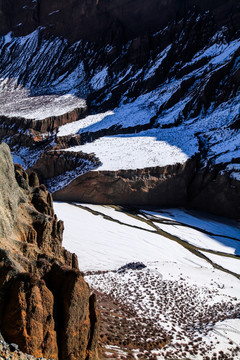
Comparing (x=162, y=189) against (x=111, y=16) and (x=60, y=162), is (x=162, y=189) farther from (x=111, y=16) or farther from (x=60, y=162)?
(x=111, y=16)

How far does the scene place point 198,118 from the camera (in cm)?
3909

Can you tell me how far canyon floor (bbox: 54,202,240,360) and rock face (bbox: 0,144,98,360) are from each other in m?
1.65

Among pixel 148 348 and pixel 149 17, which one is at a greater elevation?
pixel 149 17

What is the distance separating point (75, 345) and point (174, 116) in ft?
122

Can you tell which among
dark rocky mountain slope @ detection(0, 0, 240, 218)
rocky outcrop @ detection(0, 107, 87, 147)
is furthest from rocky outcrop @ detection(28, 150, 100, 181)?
rocky outcrop @ detection(0, 107, 87, 147)

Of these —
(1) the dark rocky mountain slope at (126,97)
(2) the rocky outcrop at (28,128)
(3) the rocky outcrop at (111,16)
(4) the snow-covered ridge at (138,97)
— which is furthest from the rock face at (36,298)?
(3) the rocky outcrop at (111,16)

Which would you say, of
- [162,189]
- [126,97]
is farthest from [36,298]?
[126,97]

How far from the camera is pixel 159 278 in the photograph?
47.8ft

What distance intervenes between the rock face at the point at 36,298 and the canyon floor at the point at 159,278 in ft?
5.40

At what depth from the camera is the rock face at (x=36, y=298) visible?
17.3 ft

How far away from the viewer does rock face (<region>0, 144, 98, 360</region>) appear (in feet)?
17.3

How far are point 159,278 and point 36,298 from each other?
995cm

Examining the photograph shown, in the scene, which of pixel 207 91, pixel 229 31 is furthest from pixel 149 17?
pixel 207 91

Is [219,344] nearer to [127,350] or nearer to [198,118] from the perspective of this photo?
[127,350]
